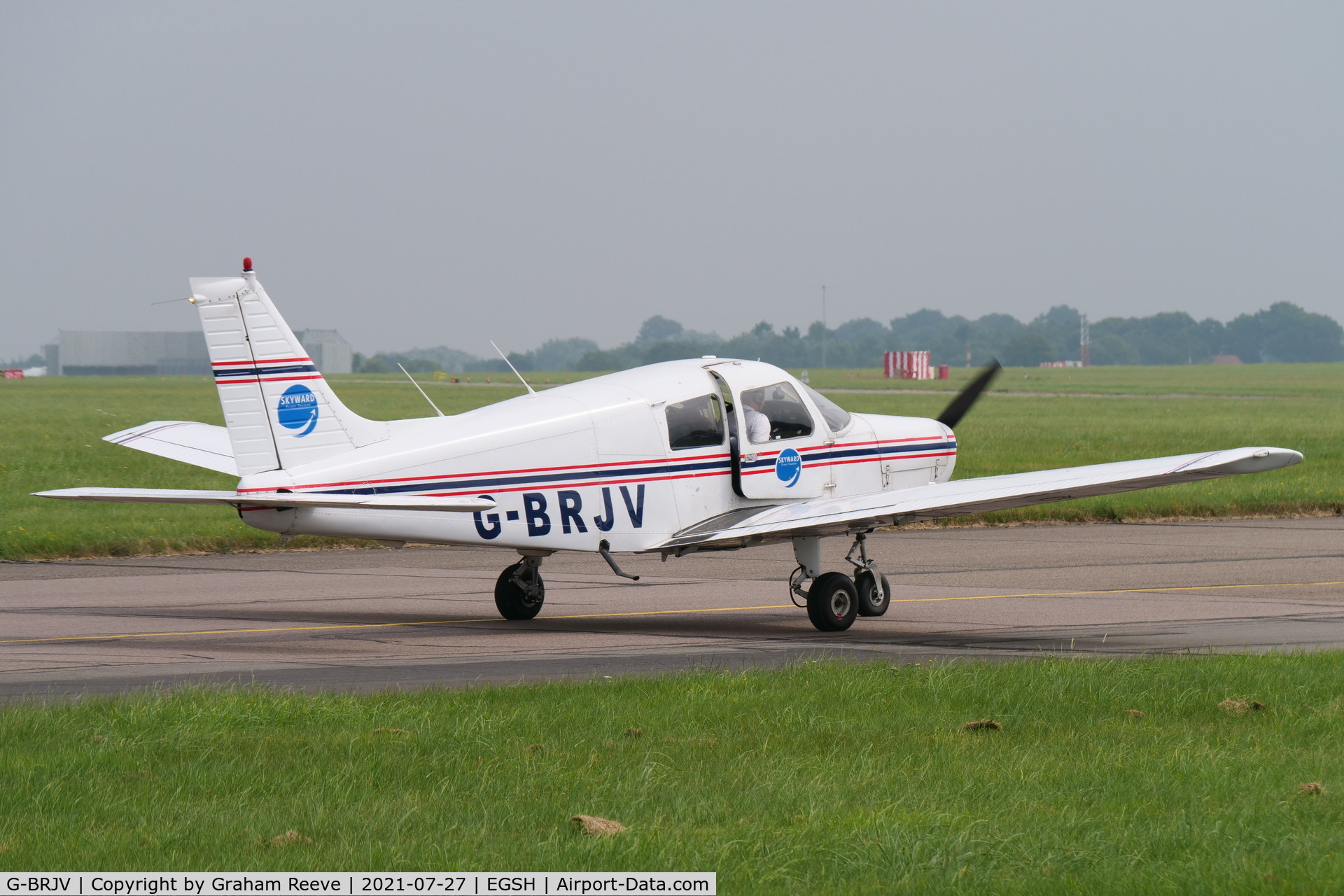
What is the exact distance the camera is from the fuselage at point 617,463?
43.9ft

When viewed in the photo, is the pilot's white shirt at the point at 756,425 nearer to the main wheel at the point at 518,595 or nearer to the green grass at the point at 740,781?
the main wheel at the point at 518,595

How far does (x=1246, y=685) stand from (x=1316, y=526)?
15.1 metres

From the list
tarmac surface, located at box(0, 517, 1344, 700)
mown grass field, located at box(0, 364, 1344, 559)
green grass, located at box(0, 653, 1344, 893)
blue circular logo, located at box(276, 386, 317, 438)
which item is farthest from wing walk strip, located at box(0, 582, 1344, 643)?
mown grass field, located at box(0, 364, 1344, 559)

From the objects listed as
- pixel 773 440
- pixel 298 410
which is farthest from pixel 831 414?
pixel 298 410

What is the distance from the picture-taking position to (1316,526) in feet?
78.9

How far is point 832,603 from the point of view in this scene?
571 inches

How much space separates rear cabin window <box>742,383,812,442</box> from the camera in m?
15.1

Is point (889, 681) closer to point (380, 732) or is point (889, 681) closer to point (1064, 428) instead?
point (380, 732)

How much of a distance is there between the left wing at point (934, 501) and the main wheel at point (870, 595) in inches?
24.3

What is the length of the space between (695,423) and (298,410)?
3769mm

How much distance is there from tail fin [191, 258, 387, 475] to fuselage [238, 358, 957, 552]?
263 mm

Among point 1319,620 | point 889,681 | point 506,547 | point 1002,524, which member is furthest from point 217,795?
point 1002,524

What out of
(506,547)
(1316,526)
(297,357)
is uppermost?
(297,357)

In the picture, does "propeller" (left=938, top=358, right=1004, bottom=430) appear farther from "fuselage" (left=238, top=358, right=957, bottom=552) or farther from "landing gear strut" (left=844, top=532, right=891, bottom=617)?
"landing gear strut" (left=844, top=532, right=891, bottom=617)
